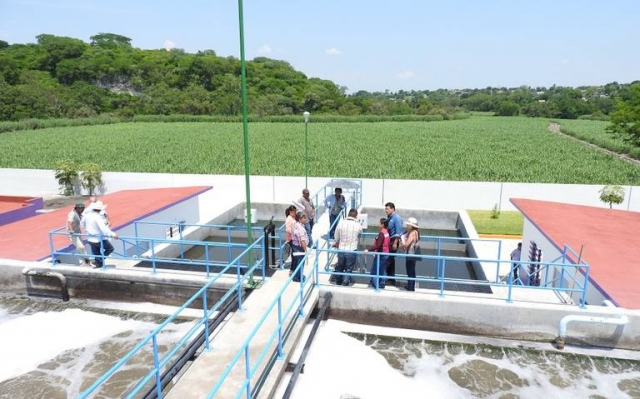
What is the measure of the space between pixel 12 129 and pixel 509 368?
66.8 metres

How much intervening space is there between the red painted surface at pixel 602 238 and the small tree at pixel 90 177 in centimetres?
1931

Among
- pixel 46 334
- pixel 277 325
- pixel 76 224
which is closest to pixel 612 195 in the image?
pixel 277 325

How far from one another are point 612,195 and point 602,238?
23.3 ft

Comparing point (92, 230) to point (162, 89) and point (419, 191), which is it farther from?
point (162, 89)

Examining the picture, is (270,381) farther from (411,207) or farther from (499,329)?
(411,207)

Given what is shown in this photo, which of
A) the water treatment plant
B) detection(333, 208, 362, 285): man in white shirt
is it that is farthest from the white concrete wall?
detection(333, 208, 362, 285): man in white shirt

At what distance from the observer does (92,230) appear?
10.2 m

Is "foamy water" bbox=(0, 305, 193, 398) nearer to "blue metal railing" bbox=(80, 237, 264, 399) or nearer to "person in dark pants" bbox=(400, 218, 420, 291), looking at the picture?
"blue metal railing" bbox=(80, 237, 264, 399)

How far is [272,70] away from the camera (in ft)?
395

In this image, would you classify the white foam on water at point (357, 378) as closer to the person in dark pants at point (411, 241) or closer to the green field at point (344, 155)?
the person in dark pants at point (411, 241)

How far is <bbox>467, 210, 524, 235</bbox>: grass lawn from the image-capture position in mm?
16328

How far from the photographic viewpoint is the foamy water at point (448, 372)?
727 centimetres

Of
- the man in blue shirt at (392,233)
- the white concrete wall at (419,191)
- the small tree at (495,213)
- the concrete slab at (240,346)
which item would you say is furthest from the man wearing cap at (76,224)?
the small tree at (495,213)

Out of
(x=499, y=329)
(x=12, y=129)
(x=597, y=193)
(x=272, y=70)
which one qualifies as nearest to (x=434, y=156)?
(x=597, y=193)
